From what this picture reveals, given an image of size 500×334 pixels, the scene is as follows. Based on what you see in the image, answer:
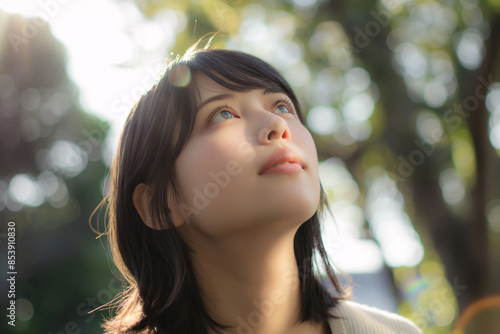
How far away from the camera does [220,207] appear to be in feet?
4.70

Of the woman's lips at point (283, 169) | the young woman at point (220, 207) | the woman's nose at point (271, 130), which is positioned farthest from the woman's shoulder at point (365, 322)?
the woman's nose at point (271, 130)

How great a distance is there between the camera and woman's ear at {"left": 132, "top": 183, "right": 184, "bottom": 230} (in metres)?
1.63

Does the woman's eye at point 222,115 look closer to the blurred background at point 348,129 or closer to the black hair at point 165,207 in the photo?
the black hair at point 165,207

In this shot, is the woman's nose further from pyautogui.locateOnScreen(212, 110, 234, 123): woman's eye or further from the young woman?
pyautogui.locateOnScreen(212, 110, 234, 123): woman's eye

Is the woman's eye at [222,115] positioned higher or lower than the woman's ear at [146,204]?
higher

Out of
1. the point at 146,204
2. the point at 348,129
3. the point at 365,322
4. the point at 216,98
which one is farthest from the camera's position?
the point at 348,129

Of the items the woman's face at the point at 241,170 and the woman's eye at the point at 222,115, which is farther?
the woman's eye at the point at 222,115

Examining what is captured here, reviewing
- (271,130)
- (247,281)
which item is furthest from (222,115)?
(247,281)

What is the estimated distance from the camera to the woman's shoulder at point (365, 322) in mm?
1805

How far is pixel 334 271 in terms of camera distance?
2.11m

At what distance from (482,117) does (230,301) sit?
4986 mm

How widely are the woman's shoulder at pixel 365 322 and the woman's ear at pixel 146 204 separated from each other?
35.0 inches

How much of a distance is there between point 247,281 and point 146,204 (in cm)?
56

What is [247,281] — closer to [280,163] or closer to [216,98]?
[280,163]
